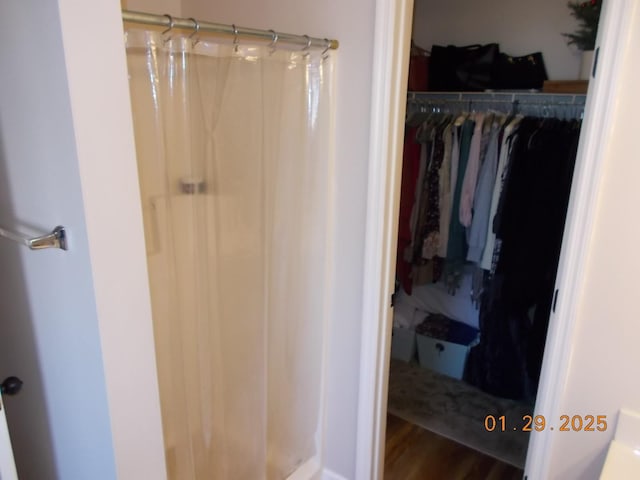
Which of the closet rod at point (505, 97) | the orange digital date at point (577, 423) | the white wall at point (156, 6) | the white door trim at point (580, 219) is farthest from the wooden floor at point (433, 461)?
the white wall at point (156, 6)

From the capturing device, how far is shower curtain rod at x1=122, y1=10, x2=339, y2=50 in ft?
3.57

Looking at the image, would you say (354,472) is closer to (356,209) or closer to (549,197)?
(356,209)

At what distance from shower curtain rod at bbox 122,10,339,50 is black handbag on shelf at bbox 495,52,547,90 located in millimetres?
1392

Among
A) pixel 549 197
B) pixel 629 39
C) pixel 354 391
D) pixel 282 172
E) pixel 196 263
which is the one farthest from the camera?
pixel 549 197

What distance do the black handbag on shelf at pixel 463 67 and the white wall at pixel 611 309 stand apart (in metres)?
1.50

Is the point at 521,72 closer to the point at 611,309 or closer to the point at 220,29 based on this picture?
the point at 611,309

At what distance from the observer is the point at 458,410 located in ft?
8.63

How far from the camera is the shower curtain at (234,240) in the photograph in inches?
50.0

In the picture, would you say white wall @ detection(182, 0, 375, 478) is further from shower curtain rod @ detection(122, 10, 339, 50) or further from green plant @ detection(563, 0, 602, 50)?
green plant @ detection(563, 0, 602, 50)

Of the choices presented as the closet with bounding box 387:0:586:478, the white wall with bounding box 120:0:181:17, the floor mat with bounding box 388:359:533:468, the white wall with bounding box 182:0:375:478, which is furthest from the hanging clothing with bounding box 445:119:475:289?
the white wall with bounding box 120:0:181:17

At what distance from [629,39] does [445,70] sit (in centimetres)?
163

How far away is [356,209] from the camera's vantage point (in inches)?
64.6

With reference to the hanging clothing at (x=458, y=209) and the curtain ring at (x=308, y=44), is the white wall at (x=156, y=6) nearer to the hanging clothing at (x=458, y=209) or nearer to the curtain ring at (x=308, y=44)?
the curtain ring at (x=308, y=44)

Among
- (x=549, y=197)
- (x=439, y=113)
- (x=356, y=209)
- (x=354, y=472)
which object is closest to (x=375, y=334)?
(x=356, y=209)
